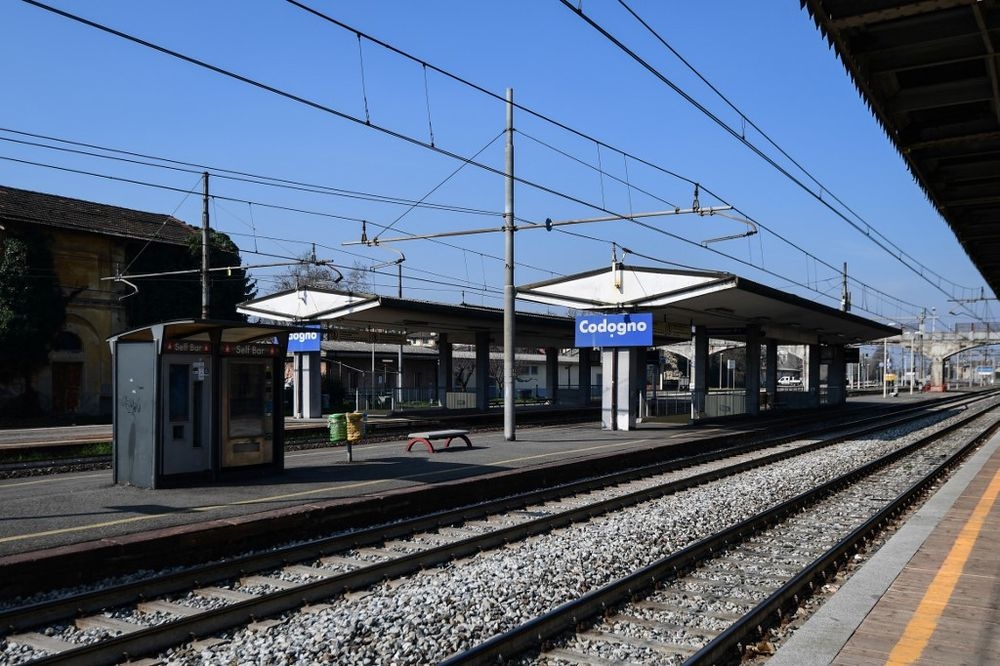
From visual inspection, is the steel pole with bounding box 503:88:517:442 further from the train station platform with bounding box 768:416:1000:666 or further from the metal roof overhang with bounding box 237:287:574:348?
the train station platform with bounding box 768:416:1000:666

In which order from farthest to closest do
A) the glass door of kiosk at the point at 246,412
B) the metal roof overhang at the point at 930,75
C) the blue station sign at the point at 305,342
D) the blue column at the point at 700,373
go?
1. the blue column at the point at 700,373
2. the blue station sign at the point at 305,342
3. the glass door of kiosk at the point at 246,412
4. the metal roof overhang at the point at 930,75

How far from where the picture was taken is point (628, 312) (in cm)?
2702

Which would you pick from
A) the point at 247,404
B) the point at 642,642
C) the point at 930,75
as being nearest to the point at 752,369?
the point at 247,404

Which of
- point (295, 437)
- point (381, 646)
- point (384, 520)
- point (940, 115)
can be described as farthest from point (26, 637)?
point (295, 437)

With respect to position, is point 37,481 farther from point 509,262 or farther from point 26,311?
point 26,311

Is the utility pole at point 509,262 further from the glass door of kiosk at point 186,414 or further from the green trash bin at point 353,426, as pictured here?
the glass door of kiosk at point 186,414

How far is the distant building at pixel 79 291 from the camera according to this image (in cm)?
3747

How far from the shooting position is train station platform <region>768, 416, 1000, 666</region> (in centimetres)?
573

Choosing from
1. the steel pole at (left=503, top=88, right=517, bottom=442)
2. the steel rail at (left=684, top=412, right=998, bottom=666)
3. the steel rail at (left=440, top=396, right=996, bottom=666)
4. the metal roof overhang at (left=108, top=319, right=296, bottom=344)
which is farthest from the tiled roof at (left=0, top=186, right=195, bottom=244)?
the steel rail at (left=684, top=412, right=998, bottom=666)

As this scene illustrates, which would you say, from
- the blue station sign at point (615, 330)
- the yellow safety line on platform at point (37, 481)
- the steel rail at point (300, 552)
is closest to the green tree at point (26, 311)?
the yellow safety line on platform at point (37, 481)

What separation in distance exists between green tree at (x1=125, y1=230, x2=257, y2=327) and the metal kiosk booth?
27.5m

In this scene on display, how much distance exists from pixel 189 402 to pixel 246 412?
44.9 inches

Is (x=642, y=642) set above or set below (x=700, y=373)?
below

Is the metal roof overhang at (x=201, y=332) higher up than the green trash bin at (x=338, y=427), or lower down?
higher up
